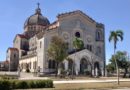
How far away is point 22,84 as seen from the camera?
115 feet

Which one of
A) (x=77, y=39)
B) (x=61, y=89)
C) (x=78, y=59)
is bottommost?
(x=61, y=89)

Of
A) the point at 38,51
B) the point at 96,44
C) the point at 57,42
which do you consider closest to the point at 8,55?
the point at 38,51

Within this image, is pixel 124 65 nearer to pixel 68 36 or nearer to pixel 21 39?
pixel 68 36

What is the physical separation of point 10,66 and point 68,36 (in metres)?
27.7

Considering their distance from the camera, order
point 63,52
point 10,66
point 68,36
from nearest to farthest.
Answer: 1. point 63,52
2. point 68,36
3. point 10,66

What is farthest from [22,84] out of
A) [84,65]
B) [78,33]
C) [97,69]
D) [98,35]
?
[98,35]

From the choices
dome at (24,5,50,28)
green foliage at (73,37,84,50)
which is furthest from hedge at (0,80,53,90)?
dome at (24,5,50,28)

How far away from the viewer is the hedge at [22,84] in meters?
33.0

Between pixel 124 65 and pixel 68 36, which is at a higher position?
pixel 68 36

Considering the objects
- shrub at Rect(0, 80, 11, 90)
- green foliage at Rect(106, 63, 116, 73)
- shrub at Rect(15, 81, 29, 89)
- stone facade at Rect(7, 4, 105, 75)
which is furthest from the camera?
green foliage at Rect(106, 63, 116, 73)

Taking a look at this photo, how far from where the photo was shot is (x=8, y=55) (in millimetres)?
105938

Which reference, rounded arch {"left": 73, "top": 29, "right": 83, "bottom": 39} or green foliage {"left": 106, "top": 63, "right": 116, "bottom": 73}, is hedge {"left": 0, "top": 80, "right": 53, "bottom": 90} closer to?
rounded arch {"left": 73, "top": 29, "right": 83, "bottom": 39}

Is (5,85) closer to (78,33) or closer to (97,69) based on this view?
(97,69)

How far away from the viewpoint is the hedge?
33031 mm
